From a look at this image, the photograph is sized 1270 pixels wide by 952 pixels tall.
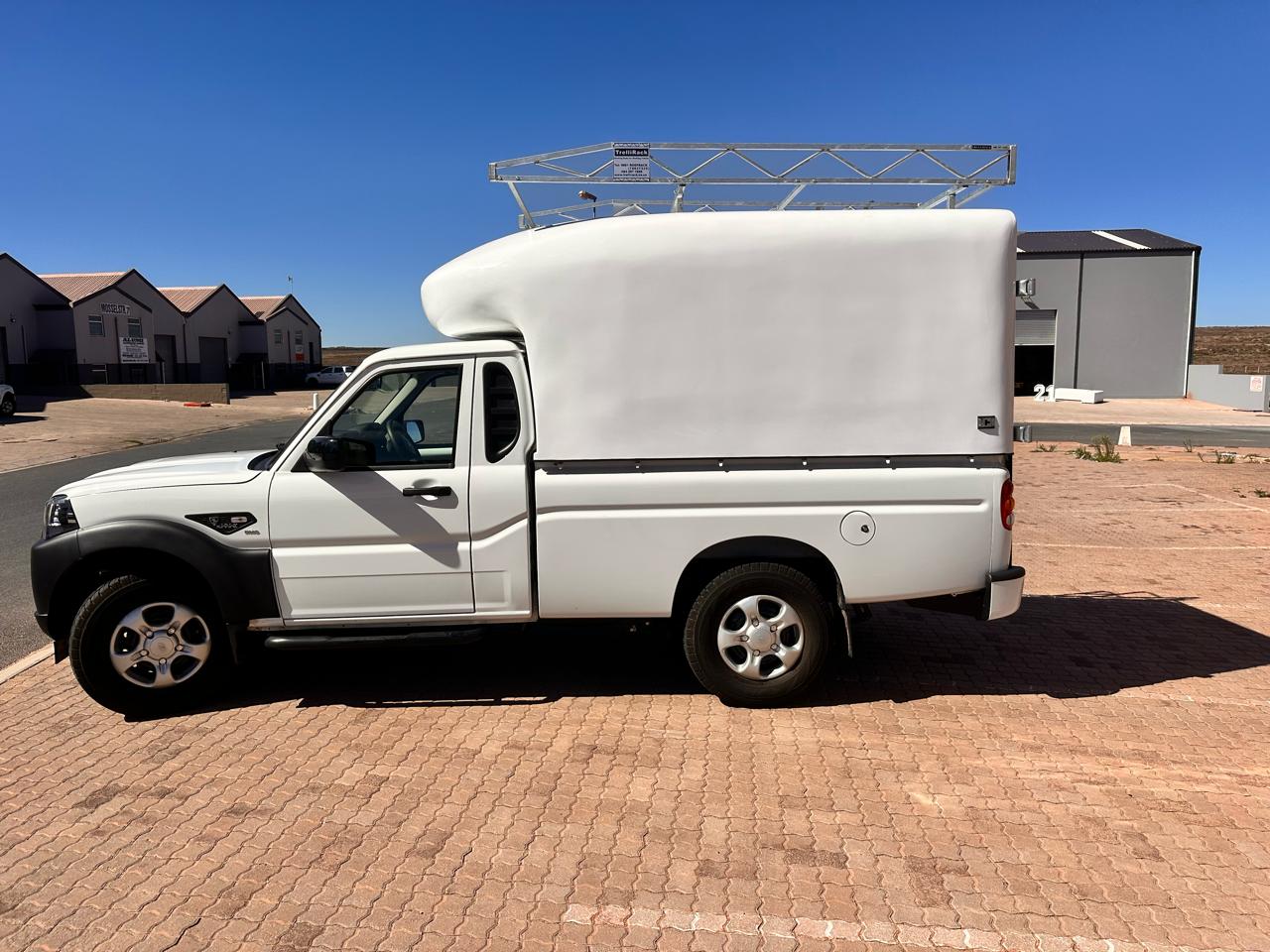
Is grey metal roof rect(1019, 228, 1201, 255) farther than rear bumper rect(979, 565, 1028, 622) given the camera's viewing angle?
Yes

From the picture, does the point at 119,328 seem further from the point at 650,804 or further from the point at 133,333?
the point at 650,804

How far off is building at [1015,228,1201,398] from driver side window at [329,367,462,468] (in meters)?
43.5

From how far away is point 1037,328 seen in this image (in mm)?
44625

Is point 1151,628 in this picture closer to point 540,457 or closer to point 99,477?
point 540,457

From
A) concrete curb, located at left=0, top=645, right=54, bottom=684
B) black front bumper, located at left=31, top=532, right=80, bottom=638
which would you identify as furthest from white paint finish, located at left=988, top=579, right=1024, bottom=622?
concrete curb, located at left=0, top=645, right=54, bottom=684

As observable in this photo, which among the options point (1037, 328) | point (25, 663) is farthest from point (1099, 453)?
point (1037, 328)

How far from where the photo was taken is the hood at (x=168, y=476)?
481 centimetres

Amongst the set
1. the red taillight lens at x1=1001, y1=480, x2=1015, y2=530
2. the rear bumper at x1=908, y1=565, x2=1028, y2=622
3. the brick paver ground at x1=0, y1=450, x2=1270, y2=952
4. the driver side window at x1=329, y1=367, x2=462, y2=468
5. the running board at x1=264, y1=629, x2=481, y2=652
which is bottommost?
the brick paver ground at x1=0, y1=450, x2=1270, y2=952

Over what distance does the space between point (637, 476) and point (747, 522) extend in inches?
25.2

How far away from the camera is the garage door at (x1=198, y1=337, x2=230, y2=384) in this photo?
52906mm

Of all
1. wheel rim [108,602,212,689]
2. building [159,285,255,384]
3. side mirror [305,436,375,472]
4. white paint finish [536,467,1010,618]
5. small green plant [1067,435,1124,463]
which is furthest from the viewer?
building [159,285,255,384]

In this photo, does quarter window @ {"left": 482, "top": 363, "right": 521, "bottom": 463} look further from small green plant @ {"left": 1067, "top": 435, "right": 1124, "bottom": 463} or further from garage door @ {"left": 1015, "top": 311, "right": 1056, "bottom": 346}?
garage door @ {"left": 1015, "top": 311, "right": 1056, "bottom": 346}

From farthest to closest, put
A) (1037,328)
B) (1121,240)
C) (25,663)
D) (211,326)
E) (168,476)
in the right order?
(211,326)
(1121,240)
(1037,328)
(25,663)
(168,476)

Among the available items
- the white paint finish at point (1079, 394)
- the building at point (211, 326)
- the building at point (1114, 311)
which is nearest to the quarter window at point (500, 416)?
the white paint finish at point (1079, 394)
